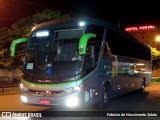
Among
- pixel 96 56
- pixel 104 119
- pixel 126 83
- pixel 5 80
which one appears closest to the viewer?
pixel 104 119

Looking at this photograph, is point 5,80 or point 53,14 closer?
point 53,14

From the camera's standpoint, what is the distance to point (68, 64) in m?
11.6

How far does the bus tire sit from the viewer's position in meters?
12.9

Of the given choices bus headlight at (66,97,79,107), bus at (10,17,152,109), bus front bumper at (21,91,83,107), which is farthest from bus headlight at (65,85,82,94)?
bus headlight at (66,97,79,107)

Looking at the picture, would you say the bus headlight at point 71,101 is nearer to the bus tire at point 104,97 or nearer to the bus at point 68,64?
the bus at point 68,64

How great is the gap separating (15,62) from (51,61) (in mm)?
17099

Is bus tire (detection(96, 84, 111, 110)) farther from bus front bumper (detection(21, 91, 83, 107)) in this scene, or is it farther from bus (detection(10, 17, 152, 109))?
bus front bumper (detection(21, 91, 83, 107))

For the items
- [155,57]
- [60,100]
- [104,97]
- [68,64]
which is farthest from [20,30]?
[155,57]

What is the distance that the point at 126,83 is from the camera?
57.6ft

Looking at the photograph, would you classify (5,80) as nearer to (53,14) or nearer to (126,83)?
(53,14)

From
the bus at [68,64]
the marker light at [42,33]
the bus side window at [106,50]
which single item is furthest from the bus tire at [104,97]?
the marker light at [42,33]

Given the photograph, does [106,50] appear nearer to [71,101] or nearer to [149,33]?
[71,101]

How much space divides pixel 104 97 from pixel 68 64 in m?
2.68

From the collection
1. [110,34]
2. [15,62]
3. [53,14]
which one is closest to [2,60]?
[15,62]
